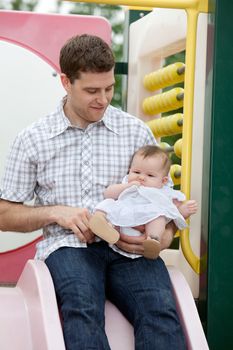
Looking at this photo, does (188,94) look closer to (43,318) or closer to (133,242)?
(133,242)

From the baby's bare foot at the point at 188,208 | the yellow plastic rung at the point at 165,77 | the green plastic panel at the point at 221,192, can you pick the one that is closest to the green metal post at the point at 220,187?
the green plastic panel at the point at 221,192

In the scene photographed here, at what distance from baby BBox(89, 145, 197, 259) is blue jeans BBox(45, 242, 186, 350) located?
7 centimetres

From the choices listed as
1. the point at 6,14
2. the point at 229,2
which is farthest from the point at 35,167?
the point at 6,14

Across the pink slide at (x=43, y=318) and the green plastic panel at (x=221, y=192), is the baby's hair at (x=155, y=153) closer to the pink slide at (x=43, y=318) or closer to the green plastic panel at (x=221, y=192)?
the green plastic panel at (x=221, y=192)

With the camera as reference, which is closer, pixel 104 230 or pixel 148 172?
pixel 104 230

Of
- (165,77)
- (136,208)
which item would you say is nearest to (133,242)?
(136,208)

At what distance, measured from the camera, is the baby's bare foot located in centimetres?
268

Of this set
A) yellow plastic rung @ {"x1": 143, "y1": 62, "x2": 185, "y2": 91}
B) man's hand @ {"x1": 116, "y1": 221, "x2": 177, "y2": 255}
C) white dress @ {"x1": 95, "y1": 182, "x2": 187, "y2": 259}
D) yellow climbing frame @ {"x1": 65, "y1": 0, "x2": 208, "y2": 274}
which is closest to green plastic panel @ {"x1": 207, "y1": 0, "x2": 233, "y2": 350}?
yellow climbing frame @ {"x1": 65, "y1": 0, "x2": 208, "y2": 274}

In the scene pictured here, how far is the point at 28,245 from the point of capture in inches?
143

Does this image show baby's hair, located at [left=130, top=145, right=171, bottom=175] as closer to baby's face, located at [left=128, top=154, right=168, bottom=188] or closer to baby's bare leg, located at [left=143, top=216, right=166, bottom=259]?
baby's face, located at [left=128, top=154, right=168, bottom=188]

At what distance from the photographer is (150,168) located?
8.55 feet

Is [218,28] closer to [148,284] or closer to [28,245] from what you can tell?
[148,284]

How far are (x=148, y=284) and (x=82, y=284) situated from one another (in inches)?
8.9

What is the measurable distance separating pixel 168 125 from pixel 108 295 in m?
1.12
